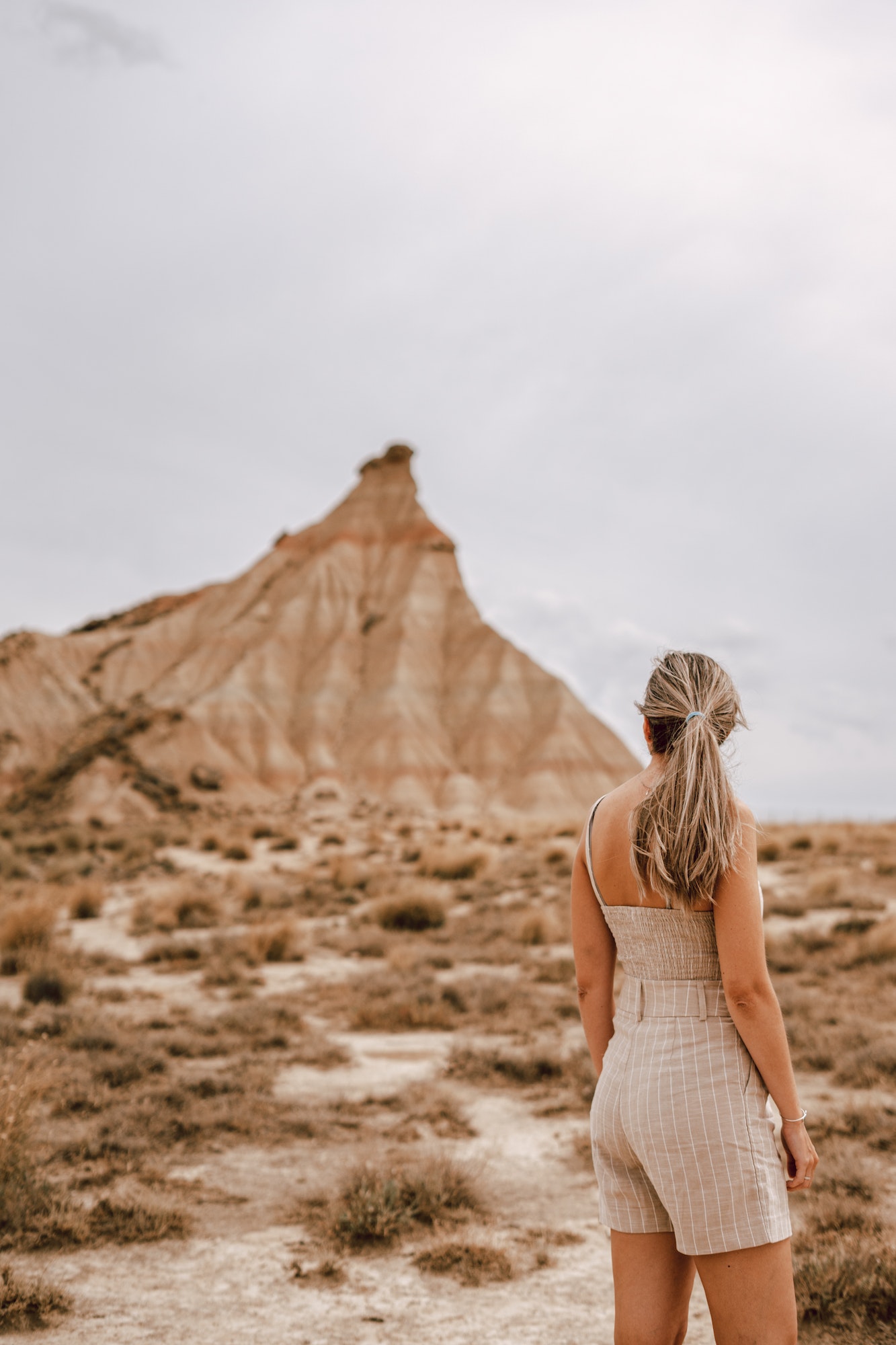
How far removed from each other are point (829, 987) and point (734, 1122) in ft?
29.0

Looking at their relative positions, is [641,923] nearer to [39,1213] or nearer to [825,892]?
[39,1213]

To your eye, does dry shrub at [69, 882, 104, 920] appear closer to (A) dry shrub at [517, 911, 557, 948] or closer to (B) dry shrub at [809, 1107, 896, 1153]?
(A) dry shrub at [517, 911, 557, 948]

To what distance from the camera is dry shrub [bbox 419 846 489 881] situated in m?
19.6

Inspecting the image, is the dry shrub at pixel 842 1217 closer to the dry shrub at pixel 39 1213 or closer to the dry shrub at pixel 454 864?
the dry shrub at pixel 39 1213

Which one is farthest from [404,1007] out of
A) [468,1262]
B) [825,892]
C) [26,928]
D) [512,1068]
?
[825,892]

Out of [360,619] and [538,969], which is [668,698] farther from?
[360,619]

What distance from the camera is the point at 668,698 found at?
2551mm

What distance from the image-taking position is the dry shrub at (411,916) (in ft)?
49.0

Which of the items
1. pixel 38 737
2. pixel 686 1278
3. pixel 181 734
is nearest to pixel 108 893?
pixel 686 1278

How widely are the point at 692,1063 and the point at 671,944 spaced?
274 mm

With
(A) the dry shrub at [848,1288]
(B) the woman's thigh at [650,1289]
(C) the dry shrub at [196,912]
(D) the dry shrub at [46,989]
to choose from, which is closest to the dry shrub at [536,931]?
(C) the dry shrub at [196,912]

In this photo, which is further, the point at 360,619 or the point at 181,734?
the point at 360,619

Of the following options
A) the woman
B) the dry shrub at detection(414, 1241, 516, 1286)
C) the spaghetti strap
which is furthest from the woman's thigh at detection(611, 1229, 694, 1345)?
the dry shrub at detection(414, 1241, 516, 1286)

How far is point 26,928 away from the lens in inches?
492
